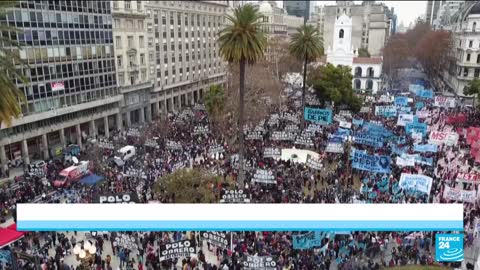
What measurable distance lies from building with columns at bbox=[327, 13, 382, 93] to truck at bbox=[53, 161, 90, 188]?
67120mm

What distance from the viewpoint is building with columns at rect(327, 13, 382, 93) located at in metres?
90.3

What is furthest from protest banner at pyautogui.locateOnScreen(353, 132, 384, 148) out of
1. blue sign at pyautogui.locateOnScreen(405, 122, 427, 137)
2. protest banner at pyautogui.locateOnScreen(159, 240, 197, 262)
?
protest banner at pyautogui.locateOnScreen(159, 240, 197, 262)

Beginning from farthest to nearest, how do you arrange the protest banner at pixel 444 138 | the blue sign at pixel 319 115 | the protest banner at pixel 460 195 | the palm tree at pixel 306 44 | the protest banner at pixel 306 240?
the palm tree at pixel 306 44 < the blue sign at pixel 319 115 < the protest banner at pixel 444 138 < the protest banner at pixel 460 195 < the protest banner at pixel 306 240

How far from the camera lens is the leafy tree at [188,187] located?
97.0 feet

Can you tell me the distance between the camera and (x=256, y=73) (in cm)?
6200

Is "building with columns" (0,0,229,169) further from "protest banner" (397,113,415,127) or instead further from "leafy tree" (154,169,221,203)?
"protest banner" (397,113,415,127)

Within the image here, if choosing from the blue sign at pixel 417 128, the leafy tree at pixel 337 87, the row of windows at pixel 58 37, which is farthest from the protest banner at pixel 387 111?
the row of windows at pixel 58 37

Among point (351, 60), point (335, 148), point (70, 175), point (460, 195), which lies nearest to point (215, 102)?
point (335, 148)

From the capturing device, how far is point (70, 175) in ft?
117

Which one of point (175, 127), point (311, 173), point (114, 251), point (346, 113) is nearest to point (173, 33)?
point (175, 127)

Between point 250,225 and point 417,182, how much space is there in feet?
44.9

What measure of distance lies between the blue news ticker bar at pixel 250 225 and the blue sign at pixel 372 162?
11.0 meters

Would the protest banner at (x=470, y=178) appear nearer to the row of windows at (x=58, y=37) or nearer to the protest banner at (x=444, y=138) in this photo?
the protest banner at (x=444, y=138)

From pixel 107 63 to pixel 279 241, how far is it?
130ft
